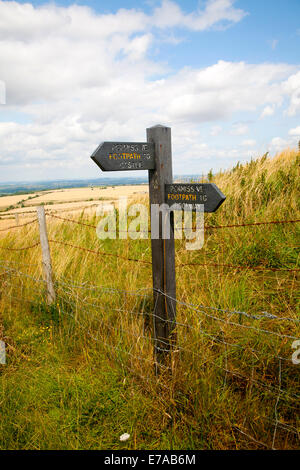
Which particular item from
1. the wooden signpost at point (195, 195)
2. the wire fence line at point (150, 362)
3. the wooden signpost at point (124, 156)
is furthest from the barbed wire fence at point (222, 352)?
the wooden signpost at point (124, 156)

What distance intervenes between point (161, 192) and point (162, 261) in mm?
533

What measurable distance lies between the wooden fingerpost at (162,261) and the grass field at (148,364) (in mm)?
107

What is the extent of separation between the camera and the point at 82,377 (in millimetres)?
2596

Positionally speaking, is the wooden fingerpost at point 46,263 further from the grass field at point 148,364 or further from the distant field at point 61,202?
the distant field at point 61,202

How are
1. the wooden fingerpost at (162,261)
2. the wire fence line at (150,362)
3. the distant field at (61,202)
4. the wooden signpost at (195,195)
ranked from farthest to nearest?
the distant field at (61,202) < the wooden fingerpost at (162,261) < the wooden signpost at (195,195) < the wire fence line at (150,362)

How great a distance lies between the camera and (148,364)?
8.36 ft

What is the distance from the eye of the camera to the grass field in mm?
2076

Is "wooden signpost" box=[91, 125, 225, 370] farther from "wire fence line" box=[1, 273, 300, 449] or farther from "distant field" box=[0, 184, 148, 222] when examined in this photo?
"distant field" box=[0, 184, 148, 222]

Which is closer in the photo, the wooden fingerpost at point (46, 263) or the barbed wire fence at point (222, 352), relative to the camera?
the barbed wire fence at point (222, 352)

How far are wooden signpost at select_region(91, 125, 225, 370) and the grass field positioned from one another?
14 centimetres

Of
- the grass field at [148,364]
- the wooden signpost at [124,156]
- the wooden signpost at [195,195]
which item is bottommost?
the grass field at [148,364]

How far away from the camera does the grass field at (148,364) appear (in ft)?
6.81

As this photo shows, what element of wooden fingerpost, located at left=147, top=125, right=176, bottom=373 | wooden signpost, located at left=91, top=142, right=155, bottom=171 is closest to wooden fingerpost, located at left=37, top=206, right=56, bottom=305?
wooden fingerpost, located at left=147, top=125, right=176, bottom=373
